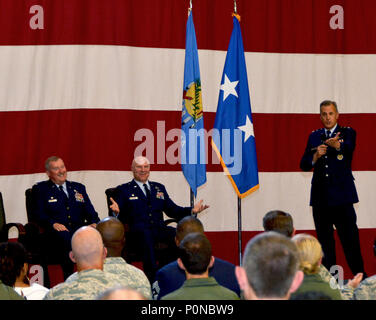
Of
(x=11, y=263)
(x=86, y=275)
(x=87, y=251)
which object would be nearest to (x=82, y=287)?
(x=86, y=275)

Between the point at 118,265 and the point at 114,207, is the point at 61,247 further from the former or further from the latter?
the point at 118,265

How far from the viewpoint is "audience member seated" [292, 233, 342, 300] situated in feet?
7.39

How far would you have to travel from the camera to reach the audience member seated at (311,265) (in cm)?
225

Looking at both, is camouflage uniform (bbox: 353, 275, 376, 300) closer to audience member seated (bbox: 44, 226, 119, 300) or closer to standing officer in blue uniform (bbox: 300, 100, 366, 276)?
audience member seated (bbox: 44, 226, 119, 300)

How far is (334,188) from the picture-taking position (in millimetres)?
4941

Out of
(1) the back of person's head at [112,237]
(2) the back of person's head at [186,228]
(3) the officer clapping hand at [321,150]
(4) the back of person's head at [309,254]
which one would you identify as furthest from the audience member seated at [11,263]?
(3) the officer clapping hand at [321,150]

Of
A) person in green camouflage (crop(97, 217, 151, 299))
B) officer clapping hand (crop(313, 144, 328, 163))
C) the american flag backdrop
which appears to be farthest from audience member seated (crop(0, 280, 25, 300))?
the american flag backdrop

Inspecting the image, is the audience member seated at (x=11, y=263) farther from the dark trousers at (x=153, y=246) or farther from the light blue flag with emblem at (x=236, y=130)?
the light blue flag with emblem at (x=236, y=130)

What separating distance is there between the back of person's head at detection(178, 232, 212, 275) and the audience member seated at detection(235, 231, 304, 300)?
2.63ft

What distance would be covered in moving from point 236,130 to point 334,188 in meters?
0.98

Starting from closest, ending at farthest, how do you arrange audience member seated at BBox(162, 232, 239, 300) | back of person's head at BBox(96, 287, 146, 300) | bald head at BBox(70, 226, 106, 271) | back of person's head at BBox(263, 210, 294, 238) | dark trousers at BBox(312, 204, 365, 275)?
back of person's head at BBox(96, 287, 146, 300) → audience member seated at BBox(162, 232, 239, 300) → bald head at BBox(70, 226, 106, 271) → back of person's head at BBox(263, 210, 294, 238) → dark trousers at BBox(312, 204, 365, 275)

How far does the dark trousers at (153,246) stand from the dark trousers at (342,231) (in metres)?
1.17

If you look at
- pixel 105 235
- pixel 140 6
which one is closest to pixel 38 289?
pixel 105 235
